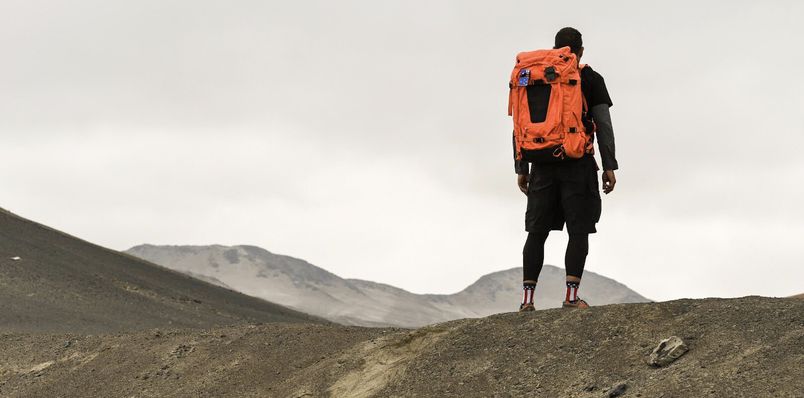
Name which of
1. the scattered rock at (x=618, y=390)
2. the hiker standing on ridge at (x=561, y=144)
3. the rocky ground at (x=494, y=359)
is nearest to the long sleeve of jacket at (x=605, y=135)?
the hiker standing on ridge at (x=561, y=144)

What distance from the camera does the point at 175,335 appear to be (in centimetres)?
1104

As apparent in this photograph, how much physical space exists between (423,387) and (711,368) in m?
2.07

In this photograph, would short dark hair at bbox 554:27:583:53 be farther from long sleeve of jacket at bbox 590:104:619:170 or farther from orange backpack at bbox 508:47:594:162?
long sleeve of jacket at bbox 590:104:619:170

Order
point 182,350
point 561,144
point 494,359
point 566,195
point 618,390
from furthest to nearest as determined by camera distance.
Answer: point 182,350
point 566,195
point 561,144
point 494,359
point 618,390

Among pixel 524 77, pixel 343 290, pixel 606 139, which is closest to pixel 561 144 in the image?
pixel 606 139

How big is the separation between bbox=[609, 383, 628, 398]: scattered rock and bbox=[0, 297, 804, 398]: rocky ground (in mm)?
12

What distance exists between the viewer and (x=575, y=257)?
25.4 feet

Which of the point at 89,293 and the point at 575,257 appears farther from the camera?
the point at 89,293

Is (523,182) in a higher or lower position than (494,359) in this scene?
higher

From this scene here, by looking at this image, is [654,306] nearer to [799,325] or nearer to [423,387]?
[799,325]

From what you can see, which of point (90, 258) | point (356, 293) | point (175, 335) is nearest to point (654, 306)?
point (175, 335)

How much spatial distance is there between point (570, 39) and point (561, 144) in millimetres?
955

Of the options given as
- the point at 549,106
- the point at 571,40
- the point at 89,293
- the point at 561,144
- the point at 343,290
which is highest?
the point at 343,290

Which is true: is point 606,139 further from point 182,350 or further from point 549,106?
point 182,350
